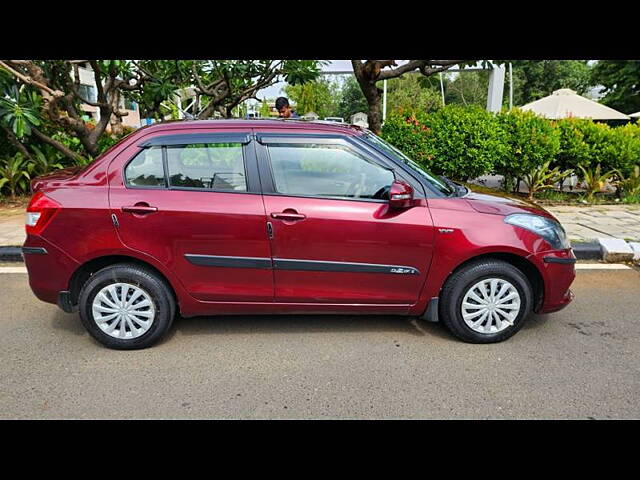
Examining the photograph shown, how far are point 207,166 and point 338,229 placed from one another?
42.7 inches

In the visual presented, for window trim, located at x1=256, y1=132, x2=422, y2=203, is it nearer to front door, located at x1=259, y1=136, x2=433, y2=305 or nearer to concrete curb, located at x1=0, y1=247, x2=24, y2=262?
front door, located at x1=259, y1=136, x2=433, y2=305

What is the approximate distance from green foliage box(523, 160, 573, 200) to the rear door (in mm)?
6376

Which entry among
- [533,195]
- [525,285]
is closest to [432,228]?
[525,285]

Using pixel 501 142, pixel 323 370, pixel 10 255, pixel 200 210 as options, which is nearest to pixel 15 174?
pixel 10 255

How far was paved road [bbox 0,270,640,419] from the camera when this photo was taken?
2.58 meters

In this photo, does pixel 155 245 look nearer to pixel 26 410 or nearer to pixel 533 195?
pixel 26 410

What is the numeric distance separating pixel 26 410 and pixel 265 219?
1859 millimetres

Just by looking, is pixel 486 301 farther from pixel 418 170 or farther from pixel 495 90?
pixel 495 90

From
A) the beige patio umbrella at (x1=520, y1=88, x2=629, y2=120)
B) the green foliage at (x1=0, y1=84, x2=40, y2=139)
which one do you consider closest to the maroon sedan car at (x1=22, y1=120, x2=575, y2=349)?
the green foliage at (x1=0, y1=84, x2=40, y2=139)

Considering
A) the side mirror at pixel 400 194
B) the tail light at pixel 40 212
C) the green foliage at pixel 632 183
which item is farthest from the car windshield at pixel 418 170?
the green foliage at pixel 632 183

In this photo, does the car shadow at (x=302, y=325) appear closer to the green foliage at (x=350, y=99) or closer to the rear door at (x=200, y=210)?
the rear door at (x=200, y=210)

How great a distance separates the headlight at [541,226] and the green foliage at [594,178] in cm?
559

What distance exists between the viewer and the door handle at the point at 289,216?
3066mm

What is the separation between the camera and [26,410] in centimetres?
255
